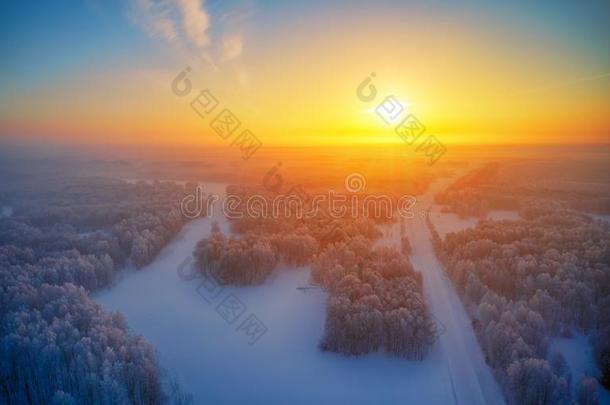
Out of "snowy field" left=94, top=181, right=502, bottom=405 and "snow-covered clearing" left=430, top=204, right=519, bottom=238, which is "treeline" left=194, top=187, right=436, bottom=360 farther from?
"snow-covered clearing" left=430, top=204, right=519, bottom=238

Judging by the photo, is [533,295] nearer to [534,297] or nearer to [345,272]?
[534,297]

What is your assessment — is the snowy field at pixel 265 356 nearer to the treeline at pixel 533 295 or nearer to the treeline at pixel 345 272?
the treeline at pixel 345 272

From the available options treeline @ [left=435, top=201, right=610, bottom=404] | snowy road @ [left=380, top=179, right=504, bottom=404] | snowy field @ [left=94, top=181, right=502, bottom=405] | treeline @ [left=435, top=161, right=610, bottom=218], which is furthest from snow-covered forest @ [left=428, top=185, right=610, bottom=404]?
treeline @ [left=435, top=161, right=610, bottom=218]

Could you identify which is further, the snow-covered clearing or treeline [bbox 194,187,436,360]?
the snow-covered clearing

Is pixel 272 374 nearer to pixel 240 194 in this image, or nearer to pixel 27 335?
pixel 27 335

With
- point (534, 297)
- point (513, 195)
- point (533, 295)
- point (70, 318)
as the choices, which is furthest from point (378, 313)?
point (513, 195)

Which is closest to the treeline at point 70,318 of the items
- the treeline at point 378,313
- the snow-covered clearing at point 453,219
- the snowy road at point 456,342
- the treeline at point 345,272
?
the treeline at point 345,272
